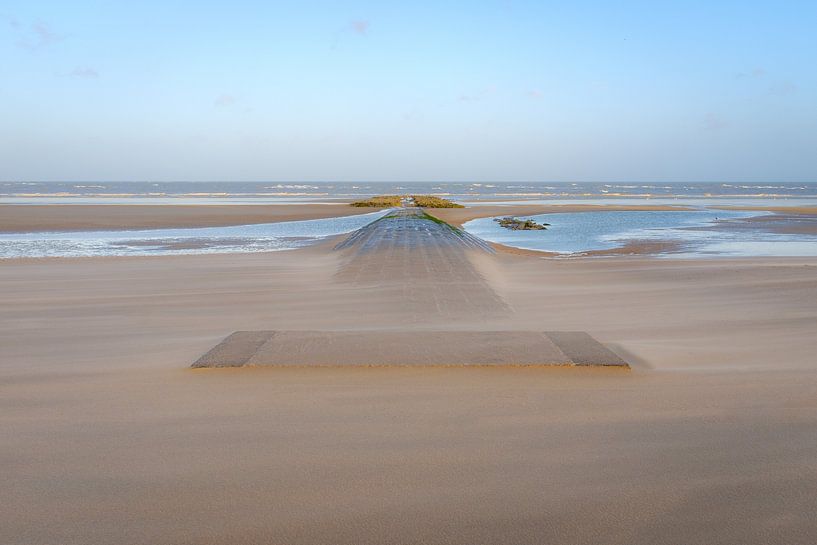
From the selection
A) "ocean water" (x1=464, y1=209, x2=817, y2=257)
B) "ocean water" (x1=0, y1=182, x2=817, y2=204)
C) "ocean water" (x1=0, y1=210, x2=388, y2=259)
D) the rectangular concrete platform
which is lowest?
"ocean water" (x1=0, y1=182, x2=817, y2=204)

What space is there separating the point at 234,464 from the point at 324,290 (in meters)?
7.22

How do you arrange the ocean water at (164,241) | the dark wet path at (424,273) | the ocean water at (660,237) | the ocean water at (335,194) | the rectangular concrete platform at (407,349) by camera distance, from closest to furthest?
the rectangular concrete platform at (407,349), the dark wet path at (424,273), the ocean water at (164,241), the ocean water at (660,237), the ocean water at (335,194)

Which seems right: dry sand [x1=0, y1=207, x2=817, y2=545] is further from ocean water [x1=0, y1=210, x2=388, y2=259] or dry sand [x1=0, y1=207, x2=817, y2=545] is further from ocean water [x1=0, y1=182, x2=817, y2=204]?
ocean water [x1=0, y1=182, x2=817, y2=204]

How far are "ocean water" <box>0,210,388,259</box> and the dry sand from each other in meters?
12.3

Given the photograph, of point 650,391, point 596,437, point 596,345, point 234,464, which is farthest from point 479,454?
point 596,345

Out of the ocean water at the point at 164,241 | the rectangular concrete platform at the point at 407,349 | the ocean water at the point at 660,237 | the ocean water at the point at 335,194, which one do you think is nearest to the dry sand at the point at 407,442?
the rectangular concrete platform at the point at 407,349

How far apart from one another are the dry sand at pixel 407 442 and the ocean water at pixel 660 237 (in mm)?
13235

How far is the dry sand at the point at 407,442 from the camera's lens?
314cm

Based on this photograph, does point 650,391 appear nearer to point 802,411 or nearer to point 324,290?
point 802,411

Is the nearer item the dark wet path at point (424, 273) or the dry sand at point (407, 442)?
the dry sand at point (407, 442)

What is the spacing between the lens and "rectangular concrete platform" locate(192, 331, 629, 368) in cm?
583

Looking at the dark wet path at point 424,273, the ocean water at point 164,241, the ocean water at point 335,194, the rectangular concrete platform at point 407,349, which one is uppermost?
the rectangular concrete platform at point 407,349

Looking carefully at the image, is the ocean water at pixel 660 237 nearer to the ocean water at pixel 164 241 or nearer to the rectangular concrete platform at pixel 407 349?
→ the ocean water at pixel 164 241

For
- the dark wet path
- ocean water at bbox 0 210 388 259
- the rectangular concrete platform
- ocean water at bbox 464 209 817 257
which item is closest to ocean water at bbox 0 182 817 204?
ocean water at bbox 464 209 817 257
